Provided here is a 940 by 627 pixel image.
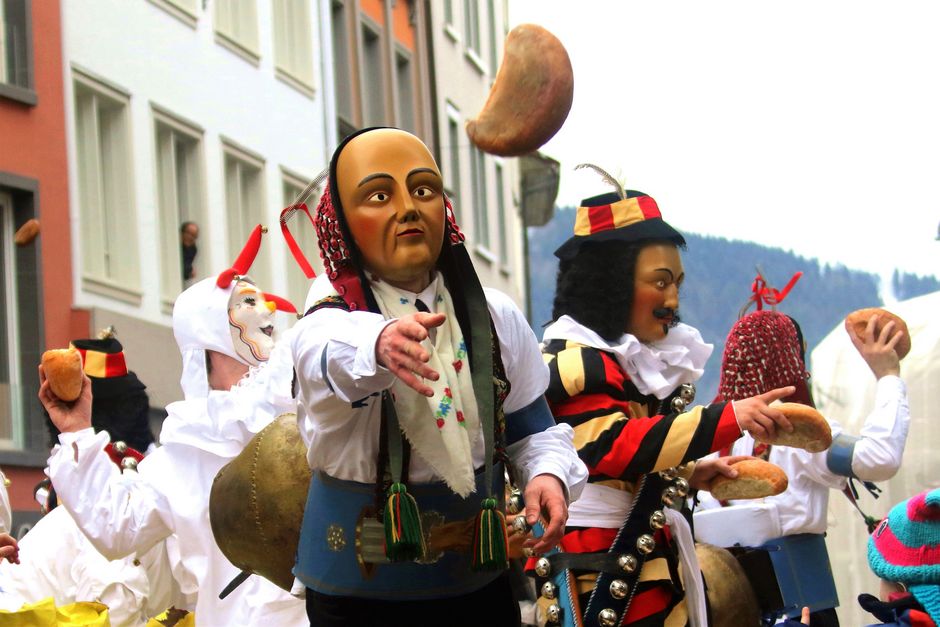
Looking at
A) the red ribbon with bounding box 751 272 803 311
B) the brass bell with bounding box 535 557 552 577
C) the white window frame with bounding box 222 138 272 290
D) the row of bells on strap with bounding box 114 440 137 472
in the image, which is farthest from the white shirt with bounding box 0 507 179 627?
the white window frame with bounding box 222 138 272 290

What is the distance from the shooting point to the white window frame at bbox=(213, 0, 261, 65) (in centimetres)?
2019

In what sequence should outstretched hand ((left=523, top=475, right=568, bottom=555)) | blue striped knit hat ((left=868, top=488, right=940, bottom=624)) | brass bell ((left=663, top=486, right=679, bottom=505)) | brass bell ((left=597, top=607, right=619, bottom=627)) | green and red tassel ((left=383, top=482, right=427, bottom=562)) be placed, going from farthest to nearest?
1. brass bell ((left=663, top=486, right=679, bottom=505))
2. brass bell ((left=597, top=607, right=619, bottom=627))
3. blue striped knit hat ((left=868, top=488, right=940, bottom=624))
4. outstretched hand ((left=523, top=475, right=568, bottom=555))
5. green and red tassel ((left=383, top=482, right=427, bottom=562))

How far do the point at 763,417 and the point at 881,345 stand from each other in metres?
2.44

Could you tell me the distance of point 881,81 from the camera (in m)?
11.2

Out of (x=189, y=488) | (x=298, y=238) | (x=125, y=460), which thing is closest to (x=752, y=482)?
(x=189, y=488)

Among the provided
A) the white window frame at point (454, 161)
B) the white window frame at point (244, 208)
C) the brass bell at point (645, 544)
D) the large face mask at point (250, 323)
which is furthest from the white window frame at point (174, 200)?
the brass bell at point (645, 544)

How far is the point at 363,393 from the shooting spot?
152 inches

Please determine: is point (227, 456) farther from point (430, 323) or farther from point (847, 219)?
point (847, 219)

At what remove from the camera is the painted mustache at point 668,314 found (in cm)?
594

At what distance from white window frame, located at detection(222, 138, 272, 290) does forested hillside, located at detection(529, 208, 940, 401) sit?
385 inches

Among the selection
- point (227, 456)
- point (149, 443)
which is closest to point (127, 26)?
point (149, 443)

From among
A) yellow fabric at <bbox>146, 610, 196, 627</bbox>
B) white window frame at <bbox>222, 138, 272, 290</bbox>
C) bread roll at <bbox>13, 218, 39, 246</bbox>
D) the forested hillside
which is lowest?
yellow fabric at <bbox>146, 610, 196, 627</bbox>

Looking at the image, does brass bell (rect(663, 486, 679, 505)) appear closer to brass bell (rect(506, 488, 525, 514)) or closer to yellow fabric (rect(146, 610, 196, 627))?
brass bell (rect(506, 488, 525, 514))

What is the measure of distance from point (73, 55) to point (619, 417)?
12.4 metres
